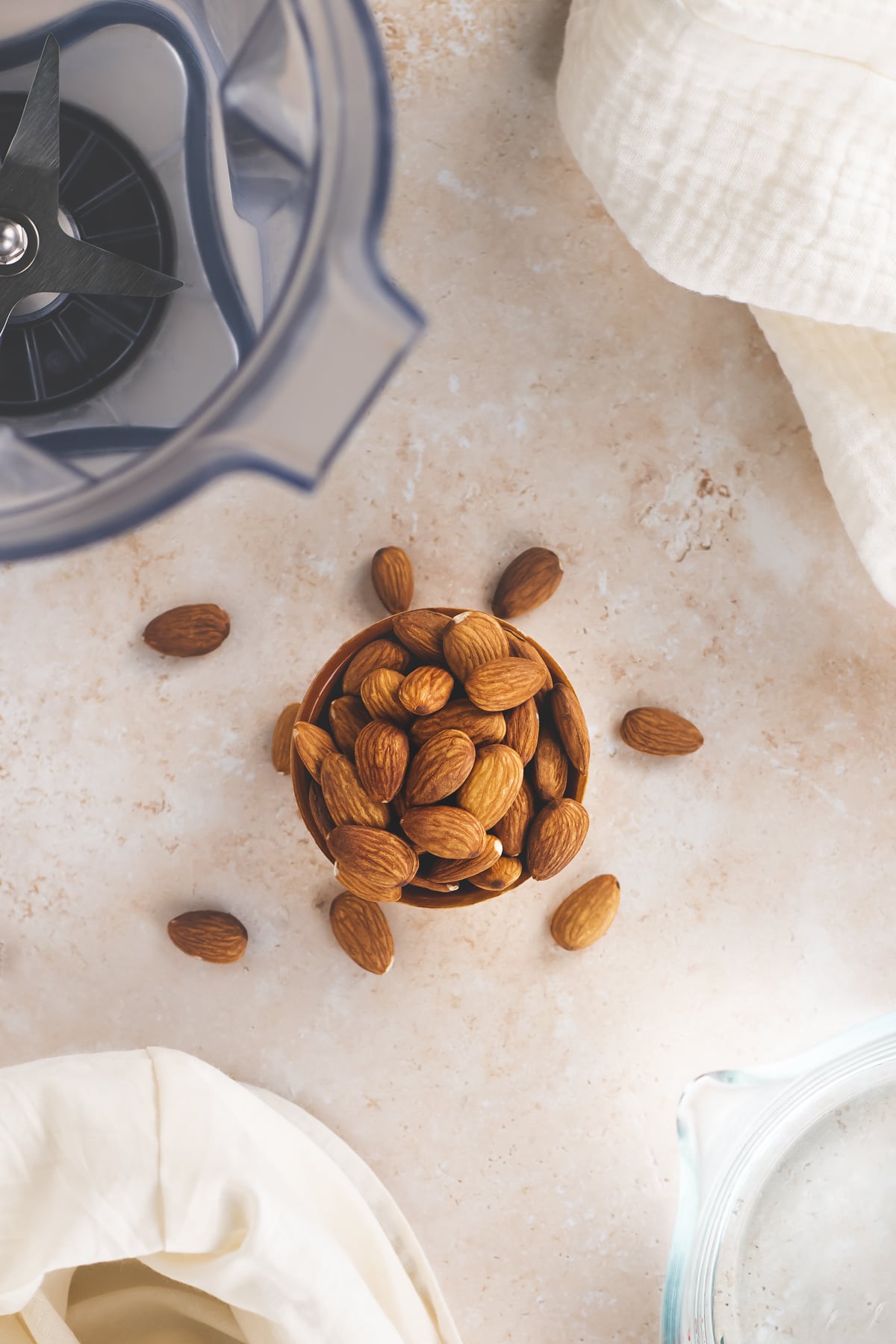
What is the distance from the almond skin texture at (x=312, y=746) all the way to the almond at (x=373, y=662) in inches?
1.2

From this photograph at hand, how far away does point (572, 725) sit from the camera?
0.49 m

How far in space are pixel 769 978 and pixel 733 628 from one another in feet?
0.69

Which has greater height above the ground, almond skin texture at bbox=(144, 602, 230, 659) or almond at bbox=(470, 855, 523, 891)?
almond skin texture at bbox=(144, 602, 230, 659)

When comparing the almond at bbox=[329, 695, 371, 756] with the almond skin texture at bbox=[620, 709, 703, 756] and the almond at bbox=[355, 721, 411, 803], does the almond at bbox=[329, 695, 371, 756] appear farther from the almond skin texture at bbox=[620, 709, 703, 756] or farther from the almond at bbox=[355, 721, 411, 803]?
the almond skin texture at bbox=[620, 709, 703, 756]

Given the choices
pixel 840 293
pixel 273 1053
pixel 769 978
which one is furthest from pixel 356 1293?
pixel 840 293

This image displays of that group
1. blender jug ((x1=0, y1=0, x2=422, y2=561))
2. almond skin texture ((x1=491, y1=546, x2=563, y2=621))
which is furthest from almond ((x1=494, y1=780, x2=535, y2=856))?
blender jug ((x1=0, y1=0, x2=422, y2=561))

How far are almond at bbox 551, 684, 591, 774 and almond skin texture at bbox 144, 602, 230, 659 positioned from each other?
7.8 inches

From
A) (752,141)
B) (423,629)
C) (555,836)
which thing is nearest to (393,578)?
(423,629)

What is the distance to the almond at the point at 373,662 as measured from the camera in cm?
49

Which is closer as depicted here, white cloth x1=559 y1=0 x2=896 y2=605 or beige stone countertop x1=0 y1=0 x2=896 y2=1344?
white cloth x1=559 y1=0 x2=896 y2=605

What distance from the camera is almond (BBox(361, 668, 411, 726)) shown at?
1.59 ft

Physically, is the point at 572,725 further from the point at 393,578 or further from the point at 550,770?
the point at 393,578

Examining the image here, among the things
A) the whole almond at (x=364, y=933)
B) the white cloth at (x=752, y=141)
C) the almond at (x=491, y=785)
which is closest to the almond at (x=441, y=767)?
the almond at (x=491, y=785)

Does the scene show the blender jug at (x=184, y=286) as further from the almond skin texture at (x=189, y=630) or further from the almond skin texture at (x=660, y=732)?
the almond skin texture at (x=660, y=732)
